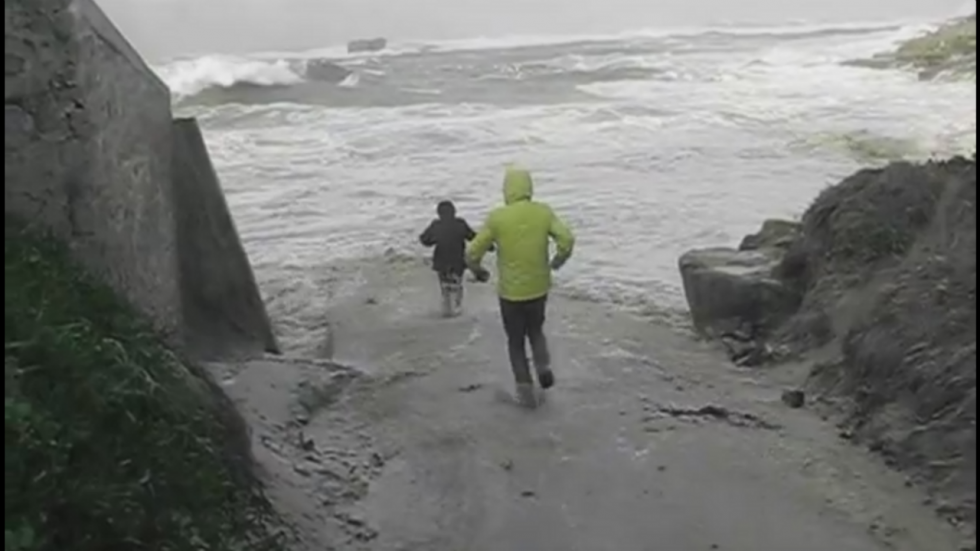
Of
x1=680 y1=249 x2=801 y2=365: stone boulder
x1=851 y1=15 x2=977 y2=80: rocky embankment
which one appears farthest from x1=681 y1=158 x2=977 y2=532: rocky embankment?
x1=851 y1=15 x2=977 y2=80: rocky embankment

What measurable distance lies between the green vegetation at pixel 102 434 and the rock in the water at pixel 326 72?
39024 millimetres

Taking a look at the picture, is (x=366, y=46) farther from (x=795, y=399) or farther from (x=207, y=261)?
A: (x=795, y=399)

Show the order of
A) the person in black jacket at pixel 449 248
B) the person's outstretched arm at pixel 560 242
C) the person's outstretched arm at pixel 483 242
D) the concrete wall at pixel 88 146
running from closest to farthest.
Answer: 1. the concrete wall at pixel 88 146
2. the person's outstretched arm at pixel 560 242
3. the person's outstretched arm at pixel 483 242
4. the person in black jacket at pixel 449 248

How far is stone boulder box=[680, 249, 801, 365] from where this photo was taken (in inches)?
423

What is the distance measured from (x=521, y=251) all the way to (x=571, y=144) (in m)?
20.1

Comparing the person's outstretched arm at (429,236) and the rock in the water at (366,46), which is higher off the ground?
the person's outstretched arm at (429,236)

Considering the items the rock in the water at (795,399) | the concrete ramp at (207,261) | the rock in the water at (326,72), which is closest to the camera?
the rock in the water at (795,399)

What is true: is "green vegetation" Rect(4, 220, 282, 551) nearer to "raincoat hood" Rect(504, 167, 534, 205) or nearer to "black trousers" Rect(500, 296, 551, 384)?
"black trousers" Rect(500, 296, 551, 384)

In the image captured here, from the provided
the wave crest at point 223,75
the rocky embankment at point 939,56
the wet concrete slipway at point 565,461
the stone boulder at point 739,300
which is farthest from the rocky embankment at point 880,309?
the wave crest at point 223,75

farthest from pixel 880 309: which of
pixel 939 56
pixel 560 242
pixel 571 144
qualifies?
pixel 939 56

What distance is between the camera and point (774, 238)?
13.2m

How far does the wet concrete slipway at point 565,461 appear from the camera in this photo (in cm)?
620

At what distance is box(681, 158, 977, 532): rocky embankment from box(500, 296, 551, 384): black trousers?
1909mm

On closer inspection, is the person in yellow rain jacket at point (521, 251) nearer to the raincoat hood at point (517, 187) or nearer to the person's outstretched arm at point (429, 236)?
the raincoat hood at point (517, 187)
